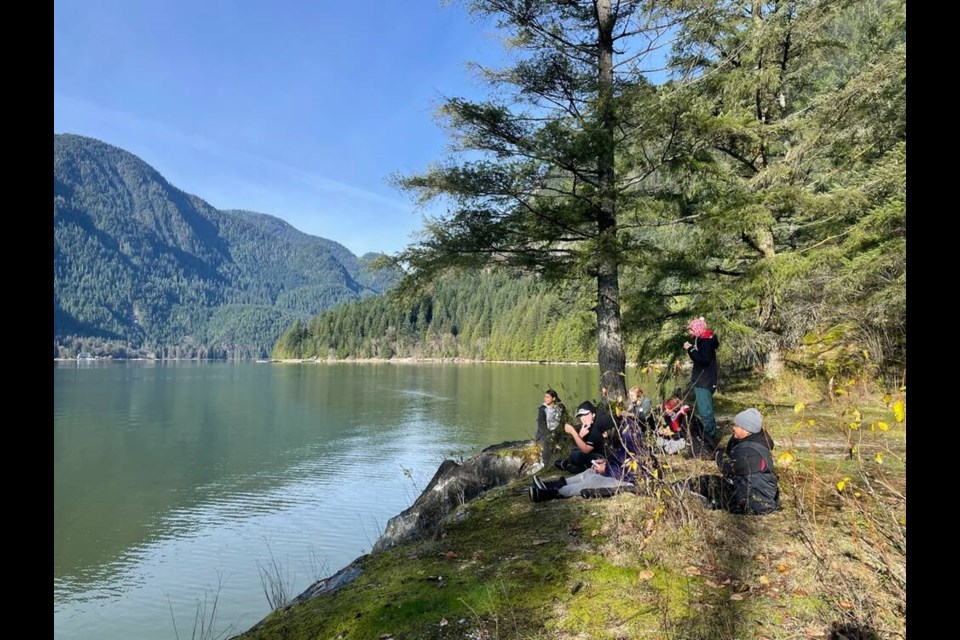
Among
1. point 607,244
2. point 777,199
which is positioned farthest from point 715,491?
point 777,199

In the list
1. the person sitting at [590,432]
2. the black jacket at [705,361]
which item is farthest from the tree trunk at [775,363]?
the person sitting at [590,432]

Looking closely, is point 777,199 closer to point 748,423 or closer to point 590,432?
point 590,432

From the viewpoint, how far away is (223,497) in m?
17.0

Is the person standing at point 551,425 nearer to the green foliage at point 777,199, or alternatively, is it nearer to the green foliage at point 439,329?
the green foliage at point 777,199

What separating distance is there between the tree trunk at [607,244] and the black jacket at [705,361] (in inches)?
59.9

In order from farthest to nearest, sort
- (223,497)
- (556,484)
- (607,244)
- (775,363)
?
(223,497) → (775,363) → (607,244) → (556,484)

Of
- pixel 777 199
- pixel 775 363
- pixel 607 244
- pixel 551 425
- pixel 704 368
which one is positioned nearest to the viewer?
pixel 704 368

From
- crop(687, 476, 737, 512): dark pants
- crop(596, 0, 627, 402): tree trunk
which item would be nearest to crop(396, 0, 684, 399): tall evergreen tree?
crop(596, 0, 627, 402): tree trunk

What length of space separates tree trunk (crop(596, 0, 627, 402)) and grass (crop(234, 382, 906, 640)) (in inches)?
184

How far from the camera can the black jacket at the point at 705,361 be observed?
8.07 metres

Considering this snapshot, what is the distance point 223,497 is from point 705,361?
47.9ft

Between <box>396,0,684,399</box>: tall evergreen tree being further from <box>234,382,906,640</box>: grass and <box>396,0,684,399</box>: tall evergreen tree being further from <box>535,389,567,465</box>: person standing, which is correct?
<box>234,382,906,640</box>: grass
